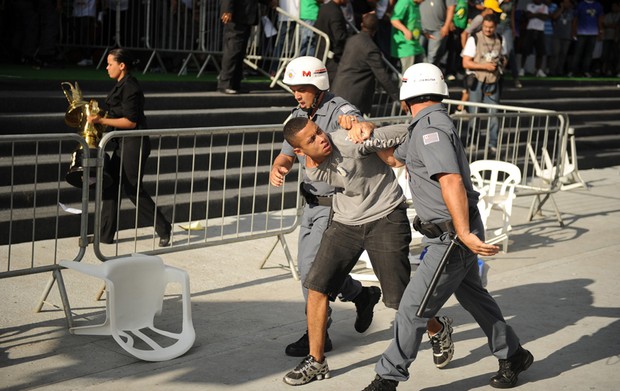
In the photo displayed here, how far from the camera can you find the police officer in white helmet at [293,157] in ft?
20.7

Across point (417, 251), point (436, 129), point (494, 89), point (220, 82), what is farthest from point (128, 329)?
point (494, 89)

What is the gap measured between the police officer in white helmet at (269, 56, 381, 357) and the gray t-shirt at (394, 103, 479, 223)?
2.35ft

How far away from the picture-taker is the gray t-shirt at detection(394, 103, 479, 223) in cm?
541

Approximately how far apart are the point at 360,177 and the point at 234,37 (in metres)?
7.26

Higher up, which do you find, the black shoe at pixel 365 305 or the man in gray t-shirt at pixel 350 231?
the man in gray t-shirt at pixel 350 231

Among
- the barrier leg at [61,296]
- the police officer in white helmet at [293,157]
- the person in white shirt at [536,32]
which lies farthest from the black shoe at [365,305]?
the person in white shirt at [536,32]

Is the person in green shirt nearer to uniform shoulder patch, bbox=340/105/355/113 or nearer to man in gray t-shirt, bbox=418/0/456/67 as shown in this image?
man in gray t-shirt, bbox=418/0/456/67

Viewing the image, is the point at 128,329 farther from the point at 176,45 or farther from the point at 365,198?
the point at 176,45

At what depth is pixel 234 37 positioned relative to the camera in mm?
12688

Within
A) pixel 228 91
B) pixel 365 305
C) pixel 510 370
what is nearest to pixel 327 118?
pixel 365 305

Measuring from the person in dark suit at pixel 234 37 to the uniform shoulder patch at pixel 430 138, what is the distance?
7.43 metres

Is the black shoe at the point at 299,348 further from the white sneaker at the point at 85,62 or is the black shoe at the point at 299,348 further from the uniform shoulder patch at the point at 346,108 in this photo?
the white sneaker at the point at 85,62

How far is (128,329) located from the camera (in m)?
6.44

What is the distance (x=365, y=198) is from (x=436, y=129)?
68 centimetres
